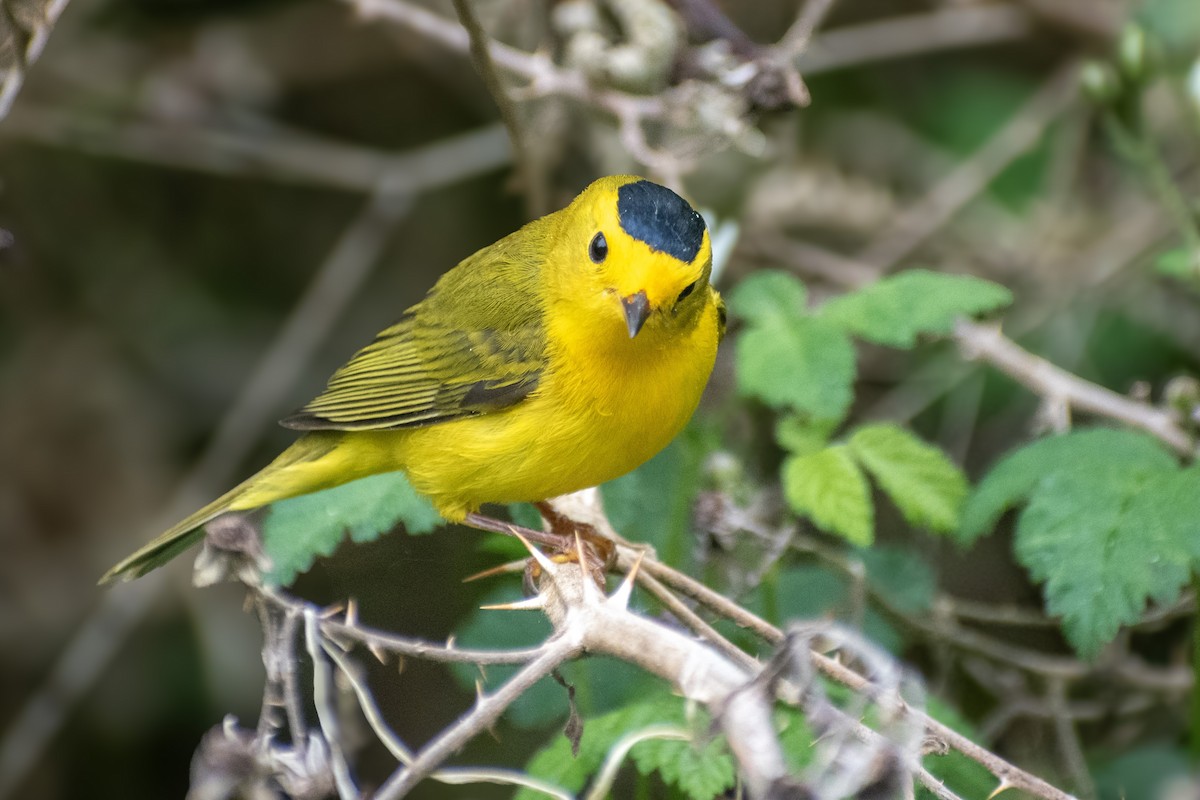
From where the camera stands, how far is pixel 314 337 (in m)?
5.67

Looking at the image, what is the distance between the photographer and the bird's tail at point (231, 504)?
3.56 m

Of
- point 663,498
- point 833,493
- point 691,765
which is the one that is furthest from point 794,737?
point 663,498

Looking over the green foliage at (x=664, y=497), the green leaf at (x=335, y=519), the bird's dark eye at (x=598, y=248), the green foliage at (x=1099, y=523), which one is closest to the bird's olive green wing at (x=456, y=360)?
the green leaf at (x=335, y=519)

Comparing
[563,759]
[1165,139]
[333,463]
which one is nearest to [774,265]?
[1165,139]

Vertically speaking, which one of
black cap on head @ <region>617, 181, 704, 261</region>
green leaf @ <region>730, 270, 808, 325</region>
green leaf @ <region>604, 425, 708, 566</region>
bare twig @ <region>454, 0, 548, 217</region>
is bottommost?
green leaf @ <region>604, 425, 708, 566</region>

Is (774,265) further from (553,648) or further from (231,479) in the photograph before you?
(553,648)

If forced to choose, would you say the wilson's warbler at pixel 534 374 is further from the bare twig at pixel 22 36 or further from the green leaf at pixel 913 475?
the bare twig at pixel 22 36

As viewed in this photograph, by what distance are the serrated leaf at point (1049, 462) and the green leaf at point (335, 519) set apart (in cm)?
139

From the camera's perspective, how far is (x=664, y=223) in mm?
2936

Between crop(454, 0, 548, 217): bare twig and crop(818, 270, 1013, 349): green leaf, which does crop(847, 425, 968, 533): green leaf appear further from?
crop(454, 0, 548, 217): bare twig

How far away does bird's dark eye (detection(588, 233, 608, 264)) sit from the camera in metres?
3.07

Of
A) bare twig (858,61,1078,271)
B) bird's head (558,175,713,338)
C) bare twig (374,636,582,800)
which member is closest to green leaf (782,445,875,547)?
bird's head (558,175,713,338)

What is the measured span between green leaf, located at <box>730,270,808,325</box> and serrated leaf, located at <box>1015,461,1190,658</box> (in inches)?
35.3

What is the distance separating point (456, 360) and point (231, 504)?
776mm
